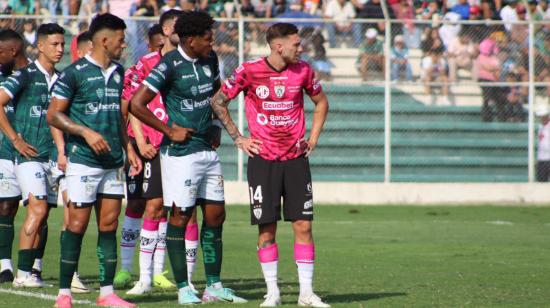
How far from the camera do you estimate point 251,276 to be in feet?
40.3

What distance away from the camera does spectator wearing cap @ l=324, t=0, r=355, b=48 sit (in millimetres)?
23891

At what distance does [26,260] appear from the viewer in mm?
11195

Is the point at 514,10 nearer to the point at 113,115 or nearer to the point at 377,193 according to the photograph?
the point at 377,193

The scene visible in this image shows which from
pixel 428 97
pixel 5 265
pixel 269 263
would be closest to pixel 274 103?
pixel 269 263

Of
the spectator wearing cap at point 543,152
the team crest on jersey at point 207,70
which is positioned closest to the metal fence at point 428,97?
the spectator wearing cap at point 543,152

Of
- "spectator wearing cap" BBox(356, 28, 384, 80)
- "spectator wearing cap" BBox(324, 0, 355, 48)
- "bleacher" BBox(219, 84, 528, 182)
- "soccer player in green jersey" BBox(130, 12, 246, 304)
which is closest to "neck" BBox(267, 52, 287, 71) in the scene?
"soccer player in green jersey" BBox(130, 12, 246, 304)

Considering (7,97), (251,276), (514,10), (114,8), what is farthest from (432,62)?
(7,97)

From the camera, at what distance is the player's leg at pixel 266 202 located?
9.66 meters

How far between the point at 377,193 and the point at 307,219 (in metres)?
14.1

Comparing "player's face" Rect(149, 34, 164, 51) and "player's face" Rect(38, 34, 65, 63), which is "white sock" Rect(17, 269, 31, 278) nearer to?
"player's face" Rect(38, 34, 65, 63)

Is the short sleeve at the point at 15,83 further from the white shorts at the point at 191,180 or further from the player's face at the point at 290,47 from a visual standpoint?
the player's face at the point at 290,47

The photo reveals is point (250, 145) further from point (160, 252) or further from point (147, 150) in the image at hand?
point (160, 252)

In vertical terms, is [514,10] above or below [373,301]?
above

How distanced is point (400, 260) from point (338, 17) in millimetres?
11757
